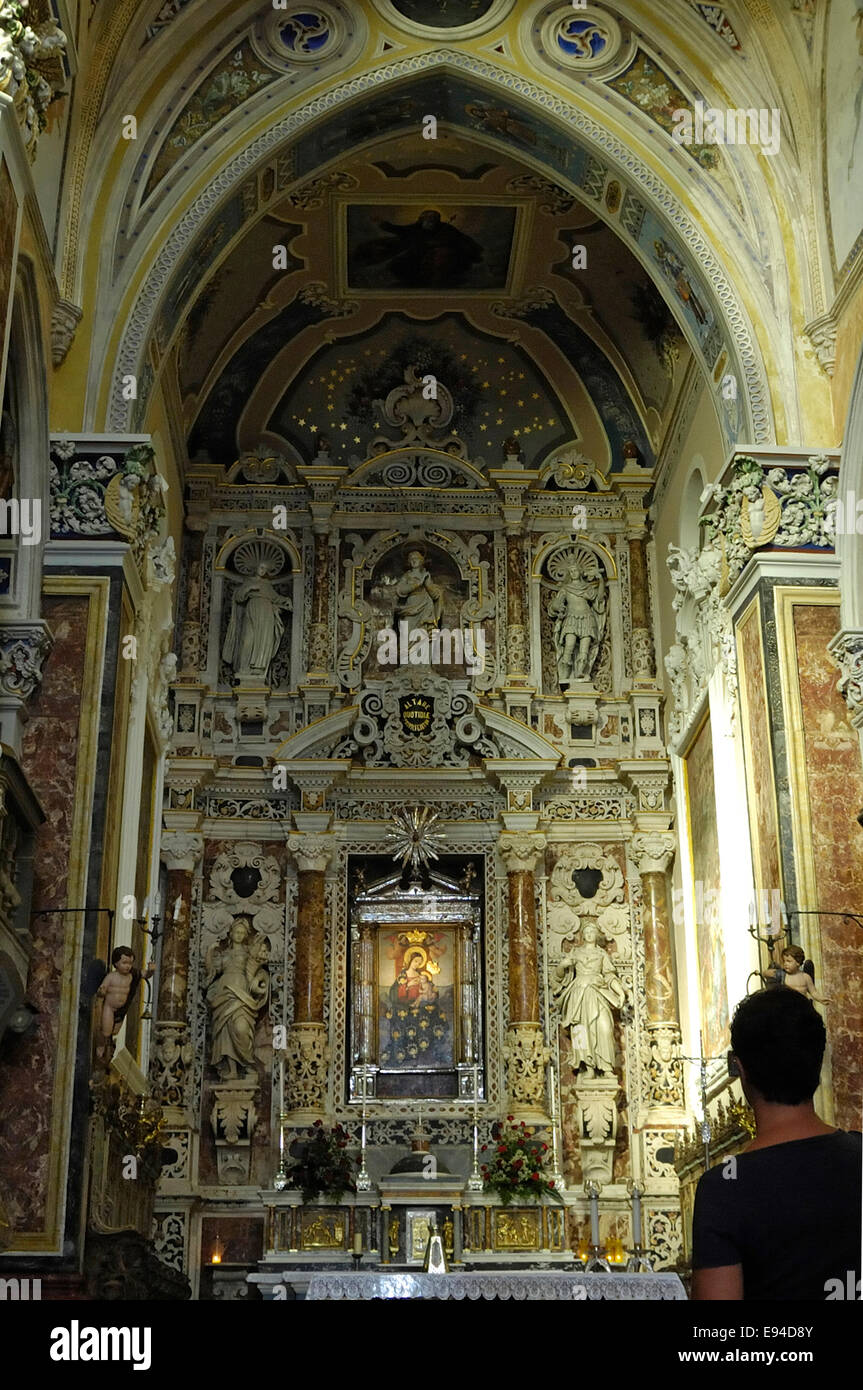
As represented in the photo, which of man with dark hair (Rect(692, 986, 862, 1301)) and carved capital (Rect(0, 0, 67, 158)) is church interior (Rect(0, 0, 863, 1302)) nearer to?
carved capital (Rect(0, 0, 67, 158))

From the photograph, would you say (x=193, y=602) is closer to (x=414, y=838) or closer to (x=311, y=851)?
(x=311, y=851)

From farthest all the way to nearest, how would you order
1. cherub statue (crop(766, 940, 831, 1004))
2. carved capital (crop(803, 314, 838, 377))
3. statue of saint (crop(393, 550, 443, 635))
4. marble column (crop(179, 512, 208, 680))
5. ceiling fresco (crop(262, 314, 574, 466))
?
ceiling fresco (crop(262, 314, 574, 466)) → statue of saint (crop(393, 550, 443, 635)) → marble column (crop(179, 512, 208, 680)) → carved capital (crop(803, 314, 838, 377)) → cherub statue (crop(766, 940, 831, 1004))

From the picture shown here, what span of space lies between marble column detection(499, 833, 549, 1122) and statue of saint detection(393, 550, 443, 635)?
9.34 ft

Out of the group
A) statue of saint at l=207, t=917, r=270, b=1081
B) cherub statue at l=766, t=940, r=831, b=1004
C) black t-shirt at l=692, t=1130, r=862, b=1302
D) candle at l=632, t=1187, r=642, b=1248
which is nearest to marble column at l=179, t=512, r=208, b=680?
statue of saint at l=207, t=917, r=270, b=1081

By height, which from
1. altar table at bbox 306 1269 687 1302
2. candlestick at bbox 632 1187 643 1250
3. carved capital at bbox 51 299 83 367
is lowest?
altar table at bbox 306 1269 687 1302

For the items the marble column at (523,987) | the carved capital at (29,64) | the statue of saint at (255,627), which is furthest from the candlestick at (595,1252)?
the carved capital at (29,64)

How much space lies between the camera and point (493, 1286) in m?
10.6

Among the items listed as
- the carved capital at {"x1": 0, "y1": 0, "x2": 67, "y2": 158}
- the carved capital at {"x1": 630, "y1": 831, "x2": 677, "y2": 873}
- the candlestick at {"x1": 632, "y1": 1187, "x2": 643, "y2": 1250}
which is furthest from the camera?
the carved capital at {"x1": 630, "y1": 831, "x2": 677, "y2": 873}

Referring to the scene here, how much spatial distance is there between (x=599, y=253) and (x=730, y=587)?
6.10 meters

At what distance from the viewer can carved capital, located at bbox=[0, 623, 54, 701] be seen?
35.7 feet

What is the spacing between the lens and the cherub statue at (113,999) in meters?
10.3

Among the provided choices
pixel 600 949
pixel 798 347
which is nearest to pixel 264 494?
pixel 600 949

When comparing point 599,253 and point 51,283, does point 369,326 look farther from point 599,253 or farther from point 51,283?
point 51,283

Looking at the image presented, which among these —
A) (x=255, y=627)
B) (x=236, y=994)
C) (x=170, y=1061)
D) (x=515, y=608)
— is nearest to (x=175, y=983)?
(x=236, y=994)
